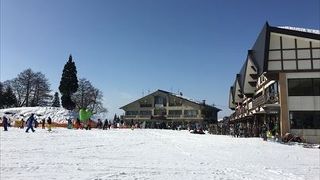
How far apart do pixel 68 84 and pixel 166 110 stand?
73.4 feet

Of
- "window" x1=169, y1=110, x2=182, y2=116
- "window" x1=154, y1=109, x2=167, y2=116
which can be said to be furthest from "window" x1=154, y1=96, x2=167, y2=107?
"window" x1=169, y1=110, x2=182, y2=116

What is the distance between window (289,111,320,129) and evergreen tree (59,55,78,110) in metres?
51.5

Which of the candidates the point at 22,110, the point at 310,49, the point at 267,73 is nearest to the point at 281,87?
the point at 267,73

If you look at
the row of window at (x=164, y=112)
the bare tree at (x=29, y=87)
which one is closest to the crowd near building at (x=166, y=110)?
the row of window at (x=164, y=112)

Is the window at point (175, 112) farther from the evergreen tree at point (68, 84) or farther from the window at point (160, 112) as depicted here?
the evergreen tree at point (68, 84)

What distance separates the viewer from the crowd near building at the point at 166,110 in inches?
3295

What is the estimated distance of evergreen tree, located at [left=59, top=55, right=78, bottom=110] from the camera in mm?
75312

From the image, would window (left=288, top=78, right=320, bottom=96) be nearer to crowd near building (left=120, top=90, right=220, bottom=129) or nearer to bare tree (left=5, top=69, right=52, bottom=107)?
crowd near building (left=120, top=90, right=220, bottom=129)

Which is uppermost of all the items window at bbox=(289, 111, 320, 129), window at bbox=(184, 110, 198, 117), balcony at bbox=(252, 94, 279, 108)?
window at bbox=(184, 110, 198, 117)

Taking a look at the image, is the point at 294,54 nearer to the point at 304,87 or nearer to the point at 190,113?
the point at 304,87

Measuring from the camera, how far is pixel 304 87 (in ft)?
104

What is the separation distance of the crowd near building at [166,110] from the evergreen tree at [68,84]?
1414 centimetres

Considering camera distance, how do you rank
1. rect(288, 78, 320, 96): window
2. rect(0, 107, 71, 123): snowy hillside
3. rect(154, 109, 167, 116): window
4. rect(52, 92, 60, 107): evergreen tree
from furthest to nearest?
rect(52, 92, 60, 107): evergreen tree
rect(154, 109, 167, 116): window
rect(0, 107, 71, 123): snowy hillside
rect(288, 78, 320, 96): window

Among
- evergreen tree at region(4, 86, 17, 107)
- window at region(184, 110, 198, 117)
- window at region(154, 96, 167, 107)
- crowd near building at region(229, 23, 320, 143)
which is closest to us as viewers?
crowd near building at region(229, 23, 320, 143)
